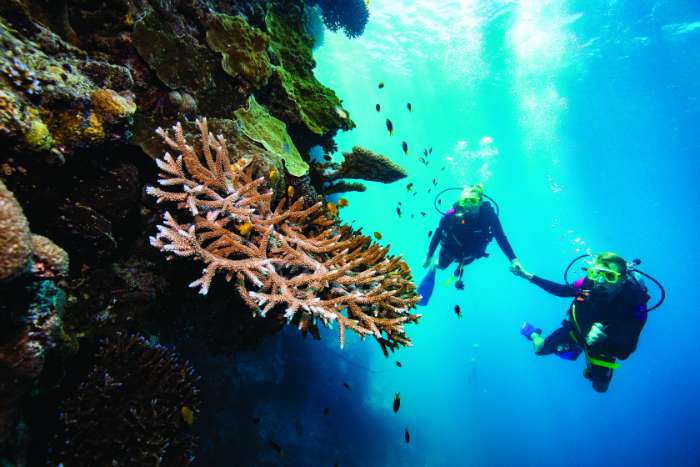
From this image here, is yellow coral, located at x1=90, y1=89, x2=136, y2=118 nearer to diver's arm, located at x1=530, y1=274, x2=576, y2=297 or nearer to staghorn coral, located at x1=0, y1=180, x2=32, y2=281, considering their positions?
staghorn coral, located at x1=0, y1=180, x2=32, y2=281

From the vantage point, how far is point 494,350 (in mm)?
92375

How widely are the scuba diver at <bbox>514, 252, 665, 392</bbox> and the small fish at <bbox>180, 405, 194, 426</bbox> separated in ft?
25.1

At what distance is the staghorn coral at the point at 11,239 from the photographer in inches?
48.0

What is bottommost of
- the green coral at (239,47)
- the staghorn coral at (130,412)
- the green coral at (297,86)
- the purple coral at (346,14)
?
the staghorn coral at (130,412)

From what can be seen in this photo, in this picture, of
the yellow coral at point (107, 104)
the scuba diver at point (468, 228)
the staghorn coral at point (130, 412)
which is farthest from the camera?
the scuba diver at point (468, 228)

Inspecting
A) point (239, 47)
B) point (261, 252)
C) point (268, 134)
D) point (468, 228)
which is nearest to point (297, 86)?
point (239, 47)

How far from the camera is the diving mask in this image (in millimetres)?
7160

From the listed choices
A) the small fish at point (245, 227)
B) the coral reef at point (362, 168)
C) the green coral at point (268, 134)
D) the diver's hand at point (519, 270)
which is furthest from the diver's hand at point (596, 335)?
the small fish at point (245, 227)

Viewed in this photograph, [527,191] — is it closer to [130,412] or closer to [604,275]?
[604,275]

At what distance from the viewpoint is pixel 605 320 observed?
750 centimetres

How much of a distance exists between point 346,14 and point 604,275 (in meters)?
9.80

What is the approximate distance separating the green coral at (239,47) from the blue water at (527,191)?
657 cm

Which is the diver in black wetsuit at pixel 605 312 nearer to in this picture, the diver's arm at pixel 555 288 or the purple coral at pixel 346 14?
the diver's arm at pixel 555 288

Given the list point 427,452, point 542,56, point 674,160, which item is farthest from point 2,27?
point 674,160
